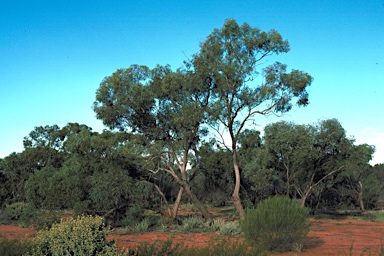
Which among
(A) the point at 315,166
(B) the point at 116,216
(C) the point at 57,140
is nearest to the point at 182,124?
(B) the point at 116,216

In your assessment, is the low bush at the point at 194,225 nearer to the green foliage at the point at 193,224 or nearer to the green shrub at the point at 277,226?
the green foliage at the point at 193,224

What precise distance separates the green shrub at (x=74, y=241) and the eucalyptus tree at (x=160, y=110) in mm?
12714

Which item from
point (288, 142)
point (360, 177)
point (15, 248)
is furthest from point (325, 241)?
point (360, 177)

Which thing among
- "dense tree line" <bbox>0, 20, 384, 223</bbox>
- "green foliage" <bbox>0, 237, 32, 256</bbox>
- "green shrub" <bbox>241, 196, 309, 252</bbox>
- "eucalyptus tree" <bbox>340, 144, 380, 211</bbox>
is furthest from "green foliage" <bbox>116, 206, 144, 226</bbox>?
"eucalyptus tree" <bbox>340, 144, 380, 211</bbox>

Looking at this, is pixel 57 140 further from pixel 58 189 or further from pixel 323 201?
pixel 323 201

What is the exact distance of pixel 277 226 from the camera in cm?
1230

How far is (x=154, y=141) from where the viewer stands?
21.1 metres

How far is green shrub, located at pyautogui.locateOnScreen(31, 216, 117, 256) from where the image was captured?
5.96 metres

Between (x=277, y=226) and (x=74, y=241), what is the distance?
7.91 m

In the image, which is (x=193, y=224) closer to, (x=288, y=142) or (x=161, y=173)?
(x=161, y=173)

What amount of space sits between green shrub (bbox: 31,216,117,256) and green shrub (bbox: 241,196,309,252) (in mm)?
7058

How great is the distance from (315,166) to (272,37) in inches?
473

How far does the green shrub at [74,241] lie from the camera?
5.96 metres

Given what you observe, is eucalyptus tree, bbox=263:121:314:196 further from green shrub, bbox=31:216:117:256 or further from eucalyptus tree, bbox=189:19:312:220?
green shrub, bbox=31:216:117:256
